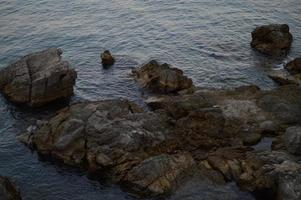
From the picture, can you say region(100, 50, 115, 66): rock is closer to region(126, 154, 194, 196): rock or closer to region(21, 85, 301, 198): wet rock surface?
region(21, 85, 301, 198): wet rock surface

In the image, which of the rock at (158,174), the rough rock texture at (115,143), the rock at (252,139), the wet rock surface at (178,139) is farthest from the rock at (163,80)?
the rock at (158,174)

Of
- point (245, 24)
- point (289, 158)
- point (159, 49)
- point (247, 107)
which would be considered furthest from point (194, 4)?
point (289, 158)

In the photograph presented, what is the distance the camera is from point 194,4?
7850cm

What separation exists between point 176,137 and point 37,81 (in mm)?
16508

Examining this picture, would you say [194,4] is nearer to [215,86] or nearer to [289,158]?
[215,86]

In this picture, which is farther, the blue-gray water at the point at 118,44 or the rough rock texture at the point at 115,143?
the blue-gray water at the point at 118,44

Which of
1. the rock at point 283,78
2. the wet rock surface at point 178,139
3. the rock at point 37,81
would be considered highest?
the rock at point 37,81

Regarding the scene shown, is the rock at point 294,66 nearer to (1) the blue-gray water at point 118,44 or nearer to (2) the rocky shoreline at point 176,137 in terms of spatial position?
(1) the blue-gray water at point 118,44

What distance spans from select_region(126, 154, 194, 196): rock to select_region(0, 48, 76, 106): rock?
1606 cm

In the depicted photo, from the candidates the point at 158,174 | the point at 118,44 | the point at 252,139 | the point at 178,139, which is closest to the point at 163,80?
the point at 178,139

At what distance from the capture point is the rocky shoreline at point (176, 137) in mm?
33062

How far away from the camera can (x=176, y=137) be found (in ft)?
123

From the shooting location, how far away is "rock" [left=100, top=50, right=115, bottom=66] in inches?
2239

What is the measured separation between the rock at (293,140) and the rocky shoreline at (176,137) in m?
0.07
